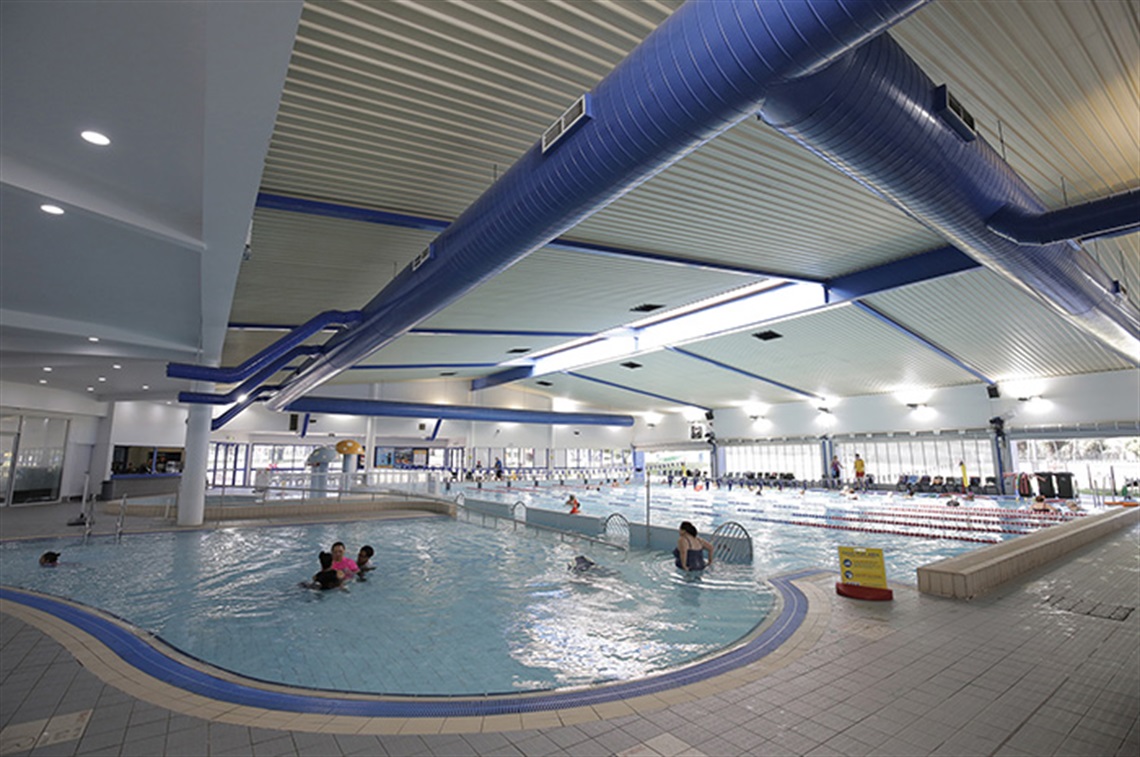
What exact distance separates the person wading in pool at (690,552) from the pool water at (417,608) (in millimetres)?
213

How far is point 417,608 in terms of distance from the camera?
5.88 metres

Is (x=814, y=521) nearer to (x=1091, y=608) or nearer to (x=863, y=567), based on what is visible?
(x=1091, y=608)

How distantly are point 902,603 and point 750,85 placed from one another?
16.0 feet

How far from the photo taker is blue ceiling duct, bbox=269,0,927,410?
2.28m

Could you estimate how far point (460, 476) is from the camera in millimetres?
27688

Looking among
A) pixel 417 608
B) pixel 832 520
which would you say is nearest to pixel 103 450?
pixel 417 608

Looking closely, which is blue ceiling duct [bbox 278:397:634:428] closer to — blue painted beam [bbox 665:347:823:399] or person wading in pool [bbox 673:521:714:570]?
blue painted beam [bbox 665:347:823:399]

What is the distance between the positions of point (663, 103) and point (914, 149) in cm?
208

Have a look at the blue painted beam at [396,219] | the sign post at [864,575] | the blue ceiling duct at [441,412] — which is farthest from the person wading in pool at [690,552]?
the blue ceiling duct at [441,412]

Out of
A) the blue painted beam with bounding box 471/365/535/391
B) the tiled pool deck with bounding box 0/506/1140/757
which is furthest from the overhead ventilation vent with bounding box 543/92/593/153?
the blue painted beam with bounding box 471/365/535/391

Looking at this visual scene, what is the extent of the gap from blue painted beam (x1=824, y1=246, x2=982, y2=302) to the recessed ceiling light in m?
10.9

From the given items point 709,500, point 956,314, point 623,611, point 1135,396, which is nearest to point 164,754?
point 623,611

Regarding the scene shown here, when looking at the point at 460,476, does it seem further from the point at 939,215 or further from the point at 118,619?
the point at 939,215

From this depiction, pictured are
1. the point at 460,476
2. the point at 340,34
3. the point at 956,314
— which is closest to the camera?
the point at 340,34
